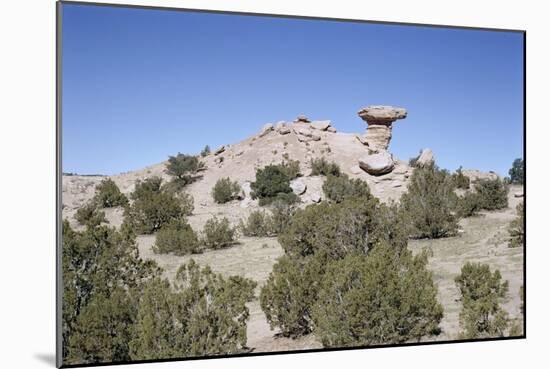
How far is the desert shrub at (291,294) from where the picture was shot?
6543 mm

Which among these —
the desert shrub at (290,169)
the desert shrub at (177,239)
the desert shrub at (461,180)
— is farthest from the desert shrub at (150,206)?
the desert shrub at (461,180)

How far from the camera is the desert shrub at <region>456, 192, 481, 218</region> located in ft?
23.3

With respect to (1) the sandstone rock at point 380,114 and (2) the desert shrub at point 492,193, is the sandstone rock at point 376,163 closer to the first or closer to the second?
(1) the sandstone rock at point 380,114

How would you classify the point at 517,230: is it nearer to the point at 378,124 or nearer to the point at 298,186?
the point at 378,124

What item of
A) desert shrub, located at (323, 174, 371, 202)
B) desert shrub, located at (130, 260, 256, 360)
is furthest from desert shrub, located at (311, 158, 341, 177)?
desert shrub, located at (130, 260, 256, 360)

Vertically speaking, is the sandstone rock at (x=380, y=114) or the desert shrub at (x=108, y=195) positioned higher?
the sandstone rock at (x=380, y=114)

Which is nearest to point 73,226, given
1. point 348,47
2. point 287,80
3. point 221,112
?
point 221,112

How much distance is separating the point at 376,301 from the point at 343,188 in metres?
0.99

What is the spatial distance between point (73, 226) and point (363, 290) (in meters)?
2.37

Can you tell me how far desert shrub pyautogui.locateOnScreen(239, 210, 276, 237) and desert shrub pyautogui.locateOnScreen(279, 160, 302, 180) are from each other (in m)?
0.37

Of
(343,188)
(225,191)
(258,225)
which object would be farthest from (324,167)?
(225,191)

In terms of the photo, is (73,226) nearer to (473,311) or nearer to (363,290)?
(363,290)

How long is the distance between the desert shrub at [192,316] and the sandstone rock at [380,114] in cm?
167

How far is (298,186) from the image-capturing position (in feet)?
21.9
